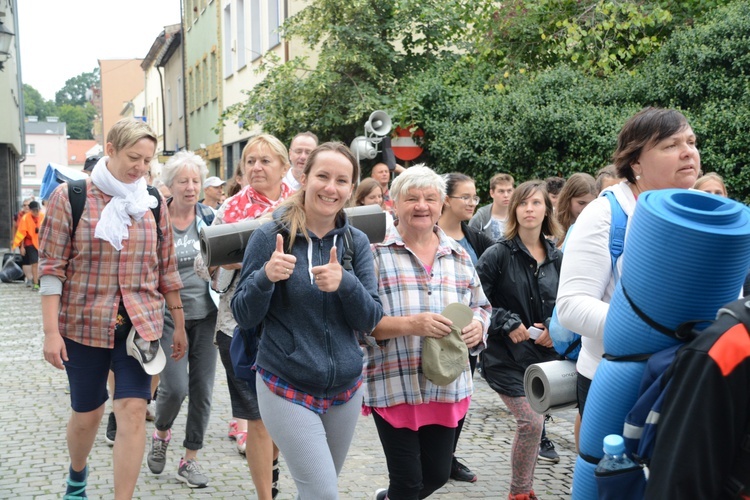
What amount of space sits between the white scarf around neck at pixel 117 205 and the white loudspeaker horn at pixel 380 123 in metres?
8.73

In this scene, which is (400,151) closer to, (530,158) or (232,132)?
(530,158)

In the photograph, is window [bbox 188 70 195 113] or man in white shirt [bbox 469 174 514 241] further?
window [bbox 188 70 195 113]

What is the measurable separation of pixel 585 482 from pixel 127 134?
2776 mm

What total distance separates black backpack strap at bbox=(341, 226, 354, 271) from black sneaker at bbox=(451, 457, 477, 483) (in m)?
2.36

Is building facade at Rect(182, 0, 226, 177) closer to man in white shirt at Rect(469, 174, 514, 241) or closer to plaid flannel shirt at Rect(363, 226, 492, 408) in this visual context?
man in white shirt at Rect(469, 174, 514, 241)

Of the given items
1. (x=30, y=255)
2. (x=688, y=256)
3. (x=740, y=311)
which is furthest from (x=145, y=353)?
(x=30, y=255)

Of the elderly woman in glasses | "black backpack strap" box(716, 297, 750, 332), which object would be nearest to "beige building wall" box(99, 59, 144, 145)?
the elderly woman in glasses

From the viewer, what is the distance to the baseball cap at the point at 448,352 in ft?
12.5

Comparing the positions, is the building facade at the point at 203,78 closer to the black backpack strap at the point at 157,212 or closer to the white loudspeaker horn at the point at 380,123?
the white loudspeaker horn at the point at 380,123

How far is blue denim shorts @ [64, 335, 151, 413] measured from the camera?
4.26 metres

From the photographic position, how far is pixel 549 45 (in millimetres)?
15297

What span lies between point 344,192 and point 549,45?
12.6 metres

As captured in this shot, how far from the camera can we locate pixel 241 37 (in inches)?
Result: 1062

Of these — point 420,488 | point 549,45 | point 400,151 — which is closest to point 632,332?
point 420,488
